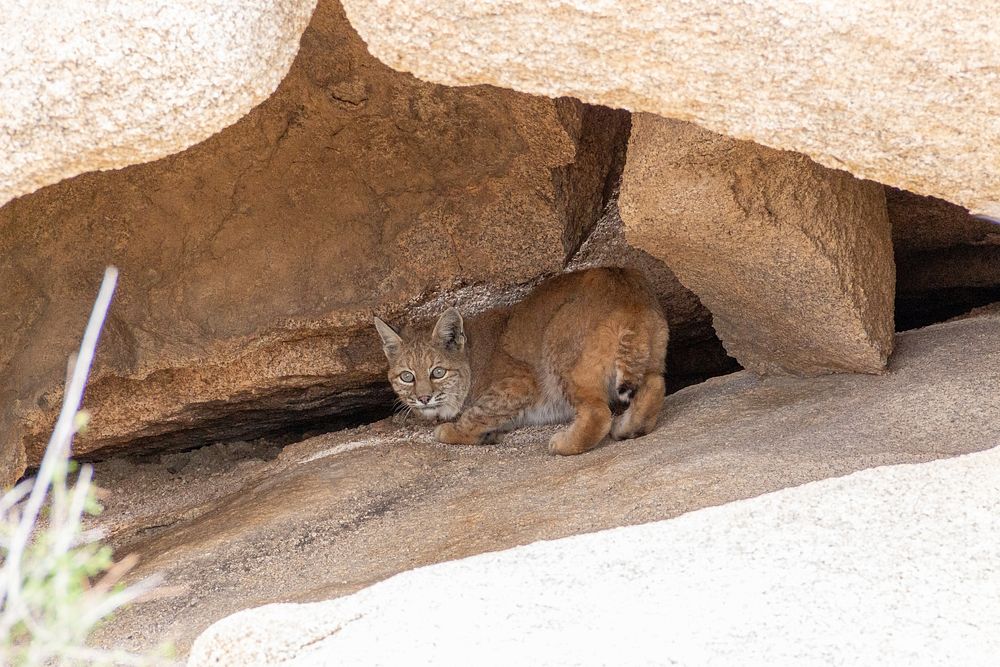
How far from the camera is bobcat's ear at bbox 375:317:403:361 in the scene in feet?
18.3

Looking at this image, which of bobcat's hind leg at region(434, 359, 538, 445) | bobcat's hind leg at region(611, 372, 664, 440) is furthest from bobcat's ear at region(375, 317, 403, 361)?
bobcat's hind leg at region(611, 372, 664, 440)

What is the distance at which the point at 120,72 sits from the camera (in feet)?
8.64

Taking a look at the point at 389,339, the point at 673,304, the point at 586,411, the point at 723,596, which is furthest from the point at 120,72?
the point at 673,304

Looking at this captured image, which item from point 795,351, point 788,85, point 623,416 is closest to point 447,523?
point 623,416

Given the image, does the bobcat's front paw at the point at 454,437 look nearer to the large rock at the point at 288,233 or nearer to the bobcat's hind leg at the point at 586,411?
the bobcat's hind leg at the point at 586,411

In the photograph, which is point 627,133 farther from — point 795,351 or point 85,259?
point 85,259

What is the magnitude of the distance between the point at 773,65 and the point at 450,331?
354 centimetres

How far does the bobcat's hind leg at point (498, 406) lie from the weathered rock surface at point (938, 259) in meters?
2.25

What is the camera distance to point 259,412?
626 centimetres

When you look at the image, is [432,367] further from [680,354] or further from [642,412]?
[680,354]

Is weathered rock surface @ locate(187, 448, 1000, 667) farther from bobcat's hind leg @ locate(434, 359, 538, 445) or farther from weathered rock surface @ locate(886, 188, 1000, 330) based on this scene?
weathered rock surface @ locate(886, 188, 1000, 330)

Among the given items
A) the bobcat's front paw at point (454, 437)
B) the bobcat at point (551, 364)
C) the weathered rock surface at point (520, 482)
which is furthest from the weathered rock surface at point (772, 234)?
the bobcat's front paw at point (454, 437)

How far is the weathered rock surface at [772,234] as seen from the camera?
4.06m

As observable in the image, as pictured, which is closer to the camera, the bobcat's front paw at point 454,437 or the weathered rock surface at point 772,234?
the weathered rock surface at point 772,234
